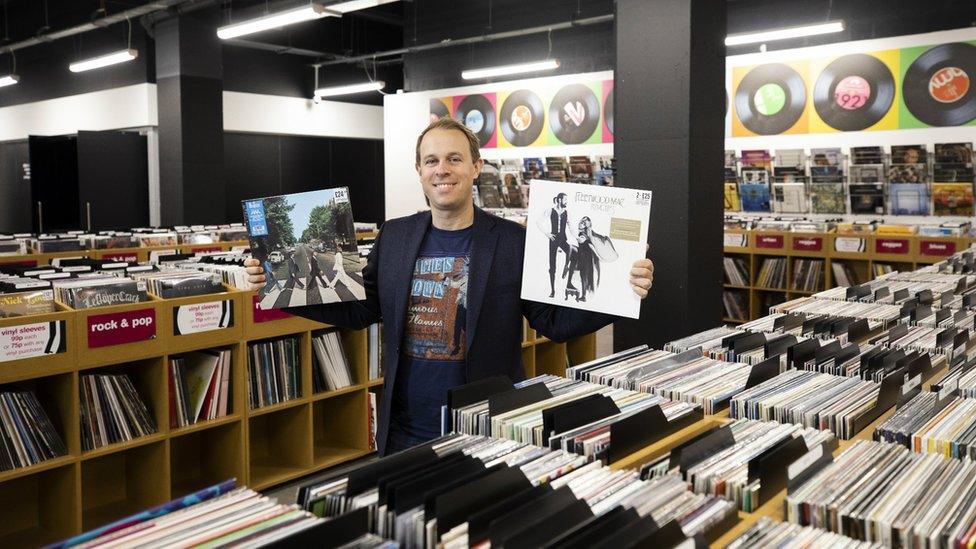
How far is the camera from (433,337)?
246 centimetres

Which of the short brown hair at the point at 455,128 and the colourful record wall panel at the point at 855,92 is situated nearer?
the short brown hair at the point at 455,128

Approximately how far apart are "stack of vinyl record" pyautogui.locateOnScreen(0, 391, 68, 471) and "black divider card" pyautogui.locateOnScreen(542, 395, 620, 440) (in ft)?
9.01

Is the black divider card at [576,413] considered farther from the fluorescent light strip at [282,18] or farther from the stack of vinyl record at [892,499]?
the fluorescent light strip at [282,18]

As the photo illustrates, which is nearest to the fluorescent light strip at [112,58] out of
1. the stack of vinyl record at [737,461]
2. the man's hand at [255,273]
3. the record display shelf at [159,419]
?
the record display shelf at [159,419]

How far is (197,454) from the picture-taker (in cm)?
445

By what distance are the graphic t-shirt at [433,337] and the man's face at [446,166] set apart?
18 centimetres

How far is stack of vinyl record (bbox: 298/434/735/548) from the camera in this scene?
119 cm

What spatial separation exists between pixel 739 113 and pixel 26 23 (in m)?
13.1

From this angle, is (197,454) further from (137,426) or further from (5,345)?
(5,345)

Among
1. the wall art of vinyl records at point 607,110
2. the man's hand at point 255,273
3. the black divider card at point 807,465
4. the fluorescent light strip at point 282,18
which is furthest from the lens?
the wall art of vinyl records at point 607,110

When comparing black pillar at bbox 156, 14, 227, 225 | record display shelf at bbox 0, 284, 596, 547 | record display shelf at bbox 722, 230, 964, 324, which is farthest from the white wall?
record display shelf at bbox 0, 284, 596, 547

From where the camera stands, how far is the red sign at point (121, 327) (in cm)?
362

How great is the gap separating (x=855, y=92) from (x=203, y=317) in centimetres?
860

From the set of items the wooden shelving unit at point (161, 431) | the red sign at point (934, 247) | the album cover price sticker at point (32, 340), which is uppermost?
the red sign at point (934, 247)
